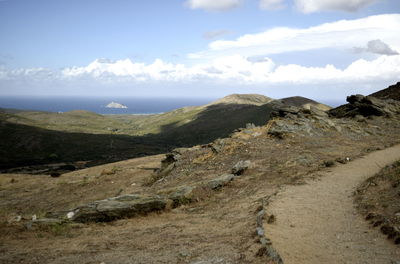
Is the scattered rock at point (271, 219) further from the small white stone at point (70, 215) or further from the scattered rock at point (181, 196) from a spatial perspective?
the small white stone at point (70, 215)

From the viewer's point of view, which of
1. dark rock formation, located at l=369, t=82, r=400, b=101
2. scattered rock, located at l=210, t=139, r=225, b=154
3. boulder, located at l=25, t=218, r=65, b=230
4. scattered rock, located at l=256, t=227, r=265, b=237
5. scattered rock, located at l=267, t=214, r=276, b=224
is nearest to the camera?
scattered rock, located at l=256, t=227, r=265, b=237

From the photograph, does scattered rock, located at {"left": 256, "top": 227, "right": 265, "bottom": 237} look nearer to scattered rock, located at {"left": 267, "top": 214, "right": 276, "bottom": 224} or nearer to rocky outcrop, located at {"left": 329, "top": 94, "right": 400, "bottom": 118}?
scattered rock, located at {"left": 267, "top": 214, "right": 276, "bottom": 224}

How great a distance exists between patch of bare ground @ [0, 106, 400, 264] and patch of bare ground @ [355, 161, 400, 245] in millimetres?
3986

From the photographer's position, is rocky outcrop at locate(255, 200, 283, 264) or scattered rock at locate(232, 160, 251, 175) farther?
scattered rock at locate(232, 160, 251, 175)

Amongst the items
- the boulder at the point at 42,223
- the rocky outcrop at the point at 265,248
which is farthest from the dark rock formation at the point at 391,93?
the boulder at the point at 42,223

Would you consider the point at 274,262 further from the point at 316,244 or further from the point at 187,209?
the point at 187,209

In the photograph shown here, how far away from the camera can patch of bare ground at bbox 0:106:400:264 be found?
11117 millimetres

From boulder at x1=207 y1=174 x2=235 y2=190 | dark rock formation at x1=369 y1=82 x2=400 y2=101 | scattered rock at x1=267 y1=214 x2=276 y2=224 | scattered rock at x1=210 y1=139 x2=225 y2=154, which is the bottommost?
boulder at x1=207 y1=174 x2=235 y2=190

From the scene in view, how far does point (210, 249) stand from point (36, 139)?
160 m

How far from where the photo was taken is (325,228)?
12.0 m

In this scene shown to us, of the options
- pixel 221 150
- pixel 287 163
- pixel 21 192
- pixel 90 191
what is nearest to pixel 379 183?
pixel 287 163

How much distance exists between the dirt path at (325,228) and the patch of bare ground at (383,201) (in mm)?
347

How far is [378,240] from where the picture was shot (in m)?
10.4

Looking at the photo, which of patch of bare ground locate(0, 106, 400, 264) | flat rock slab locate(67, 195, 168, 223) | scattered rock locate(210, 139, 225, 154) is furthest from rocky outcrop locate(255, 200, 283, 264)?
scattered rock locate(210, 139, 225, 154)
